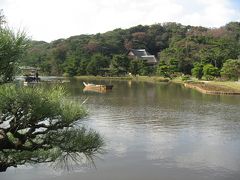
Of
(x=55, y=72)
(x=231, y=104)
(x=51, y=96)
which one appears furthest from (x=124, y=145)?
(x=55, y=72)

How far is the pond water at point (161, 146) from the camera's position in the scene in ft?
40.5

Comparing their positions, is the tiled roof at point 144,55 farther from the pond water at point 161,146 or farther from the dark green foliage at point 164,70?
the pond water at point 161,146

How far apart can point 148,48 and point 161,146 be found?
269ft

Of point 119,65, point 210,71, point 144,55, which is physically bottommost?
point 210,71

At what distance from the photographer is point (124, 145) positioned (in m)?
15.8

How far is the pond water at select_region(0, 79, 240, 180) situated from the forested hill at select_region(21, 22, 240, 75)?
37.1 meters

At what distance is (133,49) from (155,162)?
79.1 metres

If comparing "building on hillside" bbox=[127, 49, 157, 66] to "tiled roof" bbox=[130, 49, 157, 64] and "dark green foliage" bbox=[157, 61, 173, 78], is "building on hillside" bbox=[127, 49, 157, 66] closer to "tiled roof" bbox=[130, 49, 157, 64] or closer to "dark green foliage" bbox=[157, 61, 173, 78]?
"tiled roof" bbox=[130, 49, 157, 64]

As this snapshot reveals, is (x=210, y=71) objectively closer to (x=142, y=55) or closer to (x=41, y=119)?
(x=142, y=55)

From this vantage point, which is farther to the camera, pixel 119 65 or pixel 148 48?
pixel 148 48

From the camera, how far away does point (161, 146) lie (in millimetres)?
15648

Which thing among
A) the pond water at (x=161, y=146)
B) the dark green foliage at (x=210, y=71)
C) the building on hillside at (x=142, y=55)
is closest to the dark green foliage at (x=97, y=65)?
the building on hillside at (x=142, y=55)

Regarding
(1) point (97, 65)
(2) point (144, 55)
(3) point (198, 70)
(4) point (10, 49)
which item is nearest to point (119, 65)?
(1) point (97, 65)

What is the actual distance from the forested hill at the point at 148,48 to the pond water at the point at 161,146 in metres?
37.1
